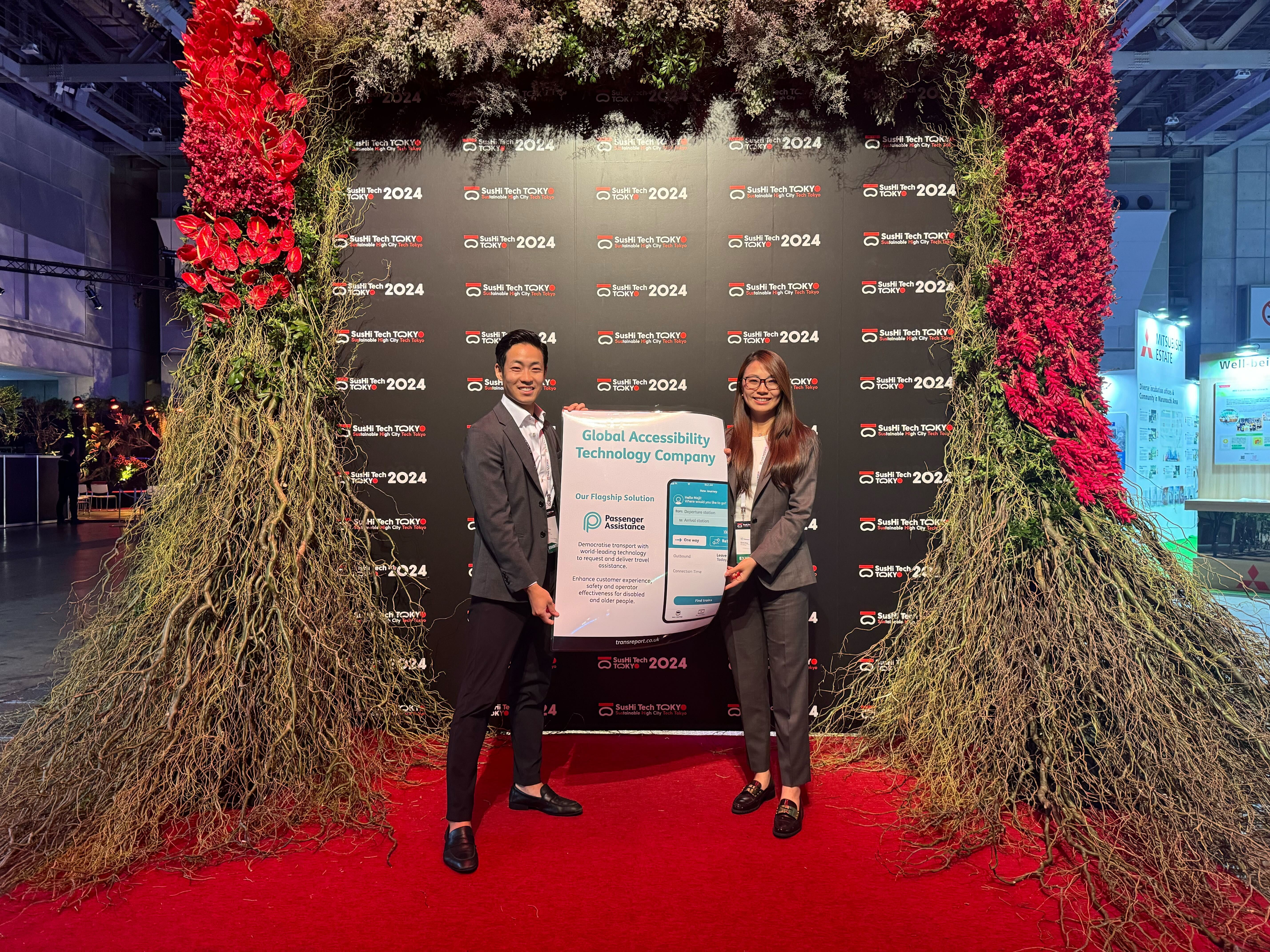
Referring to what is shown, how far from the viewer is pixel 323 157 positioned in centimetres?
344

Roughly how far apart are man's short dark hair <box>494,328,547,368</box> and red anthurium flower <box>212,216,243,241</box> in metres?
1.41

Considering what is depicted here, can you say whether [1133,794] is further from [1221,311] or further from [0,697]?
[1221,311]

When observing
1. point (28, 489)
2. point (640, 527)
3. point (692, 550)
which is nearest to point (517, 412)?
point (640, 527)

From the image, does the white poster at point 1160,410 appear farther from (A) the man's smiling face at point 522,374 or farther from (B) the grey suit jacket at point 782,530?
(A) the man's smiling face at point 522,374

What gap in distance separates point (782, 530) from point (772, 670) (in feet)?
1.83

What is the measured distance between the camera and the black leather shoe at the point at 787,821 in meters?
2.61

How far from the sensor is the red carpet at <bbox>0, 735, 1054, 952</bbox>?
2.03m

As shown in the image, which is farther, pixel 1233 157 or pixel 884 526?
pixel 1233 157

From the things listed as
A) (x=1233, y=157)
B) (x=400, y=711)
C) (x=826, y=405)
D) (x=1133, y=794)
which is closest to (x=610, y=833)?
(x=400, y=711)

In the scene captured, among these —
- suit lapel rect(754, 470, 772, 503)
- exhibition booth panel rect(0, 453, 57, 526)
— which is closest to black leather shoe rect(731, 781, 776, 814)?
suit lapel rect(754, 470, 772, 503)

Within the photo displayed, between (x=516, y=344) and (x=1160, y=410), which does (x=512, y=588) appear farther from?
(x=1160, y=410)

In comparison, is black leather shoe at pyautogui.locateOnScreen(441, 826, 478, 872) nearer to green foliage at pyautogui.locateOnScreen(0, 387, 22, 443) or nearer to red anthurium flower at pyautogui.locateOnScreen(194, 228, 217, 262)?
red anthurium flower at pyautogui.locateOnScreen(194, 228, 217, 262)

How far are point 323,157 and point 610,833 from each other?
128 inches

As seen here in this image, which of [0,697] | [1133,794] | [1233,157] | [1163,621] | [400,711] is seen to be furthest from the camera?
[1233,157]
